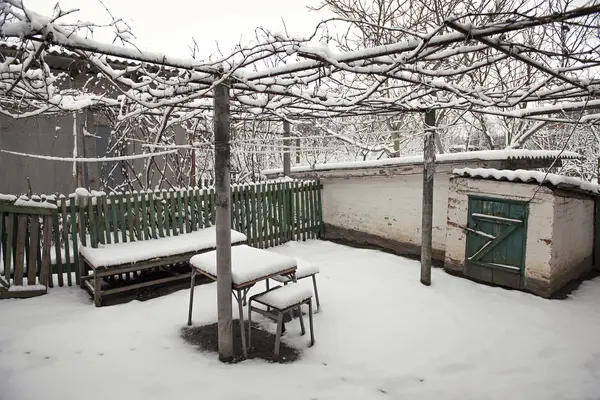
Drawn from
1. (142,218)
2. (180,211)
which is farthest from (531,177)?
(142,218)

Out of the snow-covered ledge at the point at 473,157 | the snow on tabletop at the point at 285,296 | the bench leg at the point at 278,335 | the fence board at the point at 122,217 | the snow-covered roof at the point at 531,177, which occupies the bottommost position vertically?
the bench leg at the point at 278,335

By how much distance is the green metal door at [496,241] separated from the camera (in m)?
5.87

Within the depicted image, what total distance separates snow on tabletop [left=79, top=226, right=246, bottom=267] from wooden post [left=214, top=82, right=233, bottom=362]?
2.13m

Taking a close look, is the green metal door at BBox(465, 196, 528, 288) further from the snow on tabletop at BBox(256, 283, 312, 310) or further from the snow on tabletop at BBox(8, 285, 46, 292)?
the snow on tabletop at BBox(8, 285, 46, 292)

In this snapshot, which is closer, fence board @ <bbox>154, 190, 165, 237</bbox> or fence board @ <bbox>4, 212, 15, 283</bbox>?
fence board @ <bbox>4, 212, 15, 283</bbox>

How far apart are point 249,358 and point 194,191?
3877 mm

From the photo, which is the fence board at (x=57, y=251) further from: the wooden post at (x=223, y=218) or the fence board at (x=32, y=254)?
the wooden post at (x=223, y=218)

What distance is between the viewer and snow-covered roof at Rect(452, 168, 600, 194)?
5.48 metres

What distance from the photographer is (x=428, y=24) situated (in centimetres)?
1207

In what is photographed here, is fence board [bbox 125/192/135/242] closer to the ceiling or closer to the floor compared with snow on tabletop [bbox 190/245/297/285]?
closer to the ceiling

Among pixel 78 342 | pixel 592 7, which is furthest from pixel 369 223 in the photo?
pixel 592 7

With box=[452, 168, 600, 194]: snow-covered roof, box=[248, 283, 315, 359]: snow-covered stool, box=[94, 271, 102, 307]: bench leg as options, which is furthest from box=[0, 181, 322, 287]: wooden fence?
box=[452, 168, 600, 194]: snow-covered roof

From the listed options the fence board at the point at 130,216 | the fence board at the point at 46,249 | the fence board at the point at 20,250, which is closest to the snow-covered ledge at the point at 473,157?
the fence board at the point at 130,216

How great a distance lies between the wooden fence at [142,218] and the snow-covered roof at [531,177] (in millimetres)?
3796
